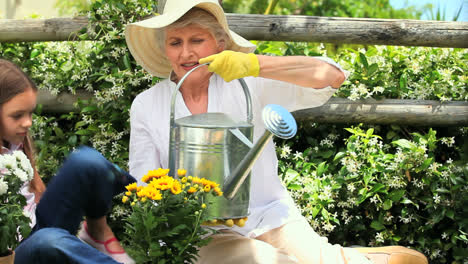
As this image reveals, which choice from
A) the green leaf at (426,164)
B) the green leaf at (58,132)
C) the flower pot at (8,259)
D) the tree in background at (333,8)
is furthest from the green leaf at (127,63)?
the tree in background at (333,8)

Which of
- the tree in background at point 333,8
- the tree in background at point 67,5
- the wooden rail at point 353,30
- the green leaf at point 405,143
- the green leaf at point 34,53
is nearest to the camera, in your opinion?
the green leaf at point 405,143

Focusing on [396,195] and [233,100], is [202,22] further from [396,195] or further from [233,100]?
[396,195]

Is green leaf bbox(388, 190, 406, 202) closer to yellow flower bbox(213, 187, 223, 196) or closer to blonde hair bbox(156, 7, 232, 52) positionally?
blonde hair bbox(156, 7, 232, 52)

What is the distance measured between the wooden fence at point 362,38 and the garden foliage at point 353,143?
0.08 m

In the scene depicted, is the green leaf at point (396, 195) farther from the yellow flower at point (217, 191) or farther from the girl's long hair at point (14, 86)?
the girl's long hair at point (14, 86)

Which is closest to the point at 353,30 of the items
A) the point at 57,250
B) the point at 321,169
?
the point at 321,169

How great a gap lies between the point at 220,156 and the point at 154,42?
2.79 ft

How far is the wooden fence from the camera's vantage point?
3.29 metres

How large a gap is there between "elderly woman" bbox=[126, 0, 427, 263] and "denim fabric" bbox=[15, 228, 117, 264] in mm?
493

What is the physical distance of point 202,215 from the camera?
1.80 metres

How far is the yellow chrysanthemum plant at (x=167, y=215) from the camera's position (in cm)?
174

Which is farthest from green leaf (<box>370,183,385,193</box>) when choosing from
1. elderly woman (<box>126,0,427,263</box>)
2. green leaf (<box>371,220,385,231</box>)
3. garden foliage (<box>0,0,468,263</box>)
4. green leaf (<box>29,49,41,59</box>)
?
green leaf (<box>29,49,41,59</box>)

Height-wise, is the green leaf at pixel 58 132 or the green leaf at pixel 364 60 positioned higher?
the green leaf at pixel 364 60

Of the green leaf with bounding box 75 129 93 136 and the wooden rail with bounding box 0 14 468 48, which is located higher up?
the wooden rail with bounding box 0 14 468 48
